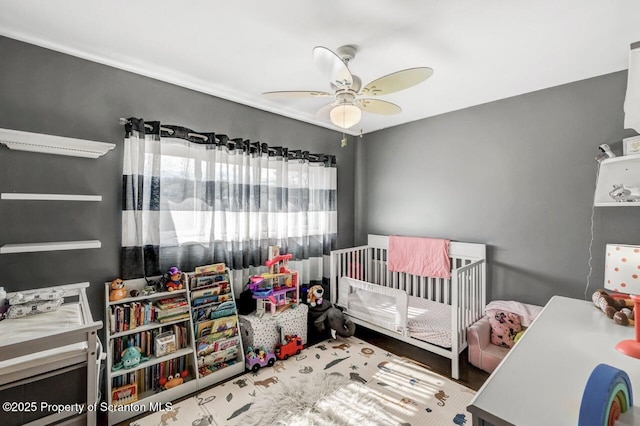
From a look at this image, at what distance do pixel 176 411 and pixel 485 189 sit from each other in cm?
334

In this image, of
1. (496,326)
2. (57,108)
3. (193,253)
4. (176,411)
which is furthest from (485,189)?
(57,108)

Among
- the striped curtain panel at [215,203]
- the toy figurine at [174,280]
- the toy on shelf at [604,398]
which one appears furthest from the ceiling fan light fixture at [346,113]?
the toy figurine at [174,280]

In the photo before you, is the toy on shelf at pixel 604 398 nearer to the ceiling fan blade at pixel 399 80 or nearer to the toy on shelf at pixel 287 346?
the ceiling fan blade at pixel 399 80

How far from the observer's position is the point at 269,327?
8.64 ft

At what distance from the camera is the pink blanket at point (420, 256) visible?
3090mm

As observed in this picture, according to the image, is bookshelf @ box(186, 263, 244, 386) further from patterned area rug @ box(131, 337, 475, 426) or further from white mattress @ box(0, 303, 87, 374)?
white mattress @ box(0, 303, 87, 374)

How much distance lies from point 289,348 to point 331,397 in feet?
2.21

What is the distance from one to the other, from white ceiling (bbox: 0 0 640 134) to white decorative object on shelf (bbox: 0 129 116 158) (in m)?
0.70

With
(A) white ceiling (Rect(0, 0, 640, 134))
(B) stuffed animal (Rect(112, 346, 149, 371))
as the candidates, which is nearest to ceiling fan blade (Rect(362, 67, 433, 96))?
(A) white ceiling (Rect(0, 0, 640, 134))

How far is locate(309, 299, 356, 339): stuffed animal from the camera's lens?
2.92 m

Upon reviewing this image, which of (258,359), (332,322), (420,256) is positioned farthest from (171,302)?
(420,256)

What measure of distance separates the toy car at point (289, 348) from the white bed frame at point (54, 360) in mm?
1455

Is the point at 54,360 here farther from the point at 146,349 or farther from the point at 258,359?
the point at 258,359

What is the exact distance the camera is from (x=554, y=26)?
66.0 inches
